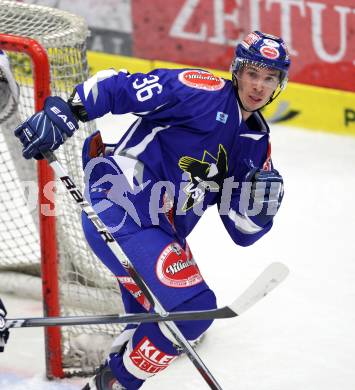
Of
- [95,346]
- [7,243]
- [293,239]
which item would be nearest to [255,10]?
[293,239]

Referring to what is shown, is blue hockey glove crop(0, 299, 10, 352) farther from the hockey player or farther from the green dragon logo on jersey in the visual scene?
the green dragon logo on jersey

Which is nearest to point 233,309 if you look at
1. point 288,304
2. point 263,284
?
point 263,284

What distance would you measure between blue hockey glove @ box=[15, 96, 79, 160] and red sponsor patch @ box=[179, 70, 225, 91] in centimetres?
41

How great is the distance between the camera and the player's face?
3.76m

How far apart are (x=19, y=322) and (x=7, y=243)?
1.32 meters

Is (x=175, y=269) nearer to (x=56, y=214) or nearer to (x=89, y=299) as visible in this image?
(x=56, y=214)

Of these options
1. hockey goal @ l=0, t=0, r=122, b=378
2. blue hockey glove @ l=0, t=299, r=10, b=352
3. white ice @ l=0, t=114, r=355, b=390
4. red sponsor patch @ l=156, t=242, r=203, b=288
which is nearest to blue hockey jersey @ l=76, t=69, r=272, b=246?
red sponsor patch @ l=156, t=242, r=203, b=288

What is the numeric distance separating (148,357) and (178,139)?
0.75m

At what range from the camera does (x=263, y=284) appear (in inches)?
147

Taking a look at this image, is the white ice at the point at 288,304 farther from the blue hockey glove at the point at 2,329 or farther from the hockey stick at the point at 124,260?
the hockey stick at the point at 124,260

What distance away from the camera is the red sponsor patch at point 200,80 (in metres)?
3.79

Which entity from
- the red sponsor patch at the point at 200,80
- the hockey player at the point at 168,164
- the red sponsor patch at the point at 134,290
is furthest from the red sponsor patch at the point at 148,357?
the red sponsor patch at the point at 200,80

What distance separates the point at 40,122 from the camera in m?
3.69

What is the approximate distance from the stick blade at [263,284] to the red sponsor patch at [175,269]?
17 cm
